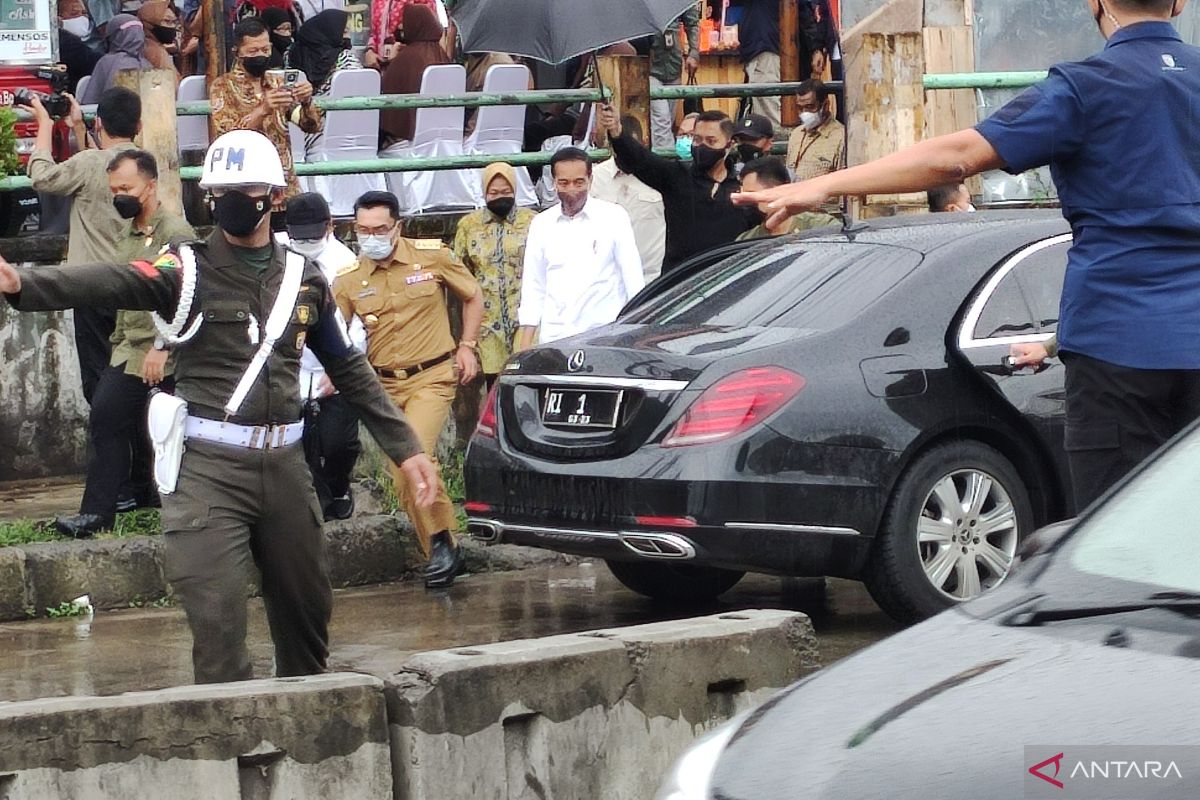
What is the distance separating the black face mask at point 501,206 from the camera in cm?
1102

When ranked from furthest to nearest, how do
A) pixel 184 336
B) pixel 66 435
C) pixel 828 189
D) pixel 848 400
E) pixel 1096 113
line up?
pixel 66 435 < pixel 848 400 < pixel 184 336 < pixel 1096 113 < pixel 828 189

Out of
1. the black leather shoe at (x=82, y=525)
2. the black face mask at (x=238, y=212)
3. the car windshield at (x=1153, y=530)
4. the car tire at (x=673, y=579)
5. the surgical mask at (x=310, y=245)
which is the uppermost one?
the black face mask at (x=238, y=212)

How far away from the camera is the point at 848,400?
7824 millimetres

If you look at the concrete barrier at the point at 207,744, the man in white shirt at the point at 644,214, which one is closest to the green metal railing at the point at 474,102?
the man in white shirt at the point at 644,214

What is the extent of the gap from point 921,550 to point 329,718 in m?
3.38

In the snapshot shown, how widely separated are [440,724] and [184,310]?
1498 millimetres

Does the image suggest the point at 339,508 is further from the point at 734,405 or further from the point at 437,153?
the point at 437,153

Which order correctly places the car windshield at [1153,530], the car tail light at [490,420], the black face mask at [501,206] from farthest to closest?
1. the black face mask at [501,206]
2. the car tail light at [490,420]
3. the car windshield at [1153,530]

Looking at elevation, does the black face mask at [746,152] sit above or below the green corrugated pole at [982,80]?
below

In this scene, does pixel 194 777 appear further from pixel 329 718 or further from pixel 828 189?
pixel 828 189

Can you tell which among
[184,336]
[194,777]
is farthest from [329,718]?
[184,336]

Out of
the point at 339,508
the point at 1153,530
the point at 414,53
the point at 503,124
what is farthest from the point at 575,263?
the point at 1153,530

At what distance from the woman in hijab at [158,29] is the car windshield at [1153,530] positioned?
35.9ft

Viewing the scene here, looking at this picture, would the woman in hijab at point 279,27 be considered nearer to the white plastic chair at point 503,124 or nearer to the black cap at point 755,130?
the white plastic chair at point 503,124
